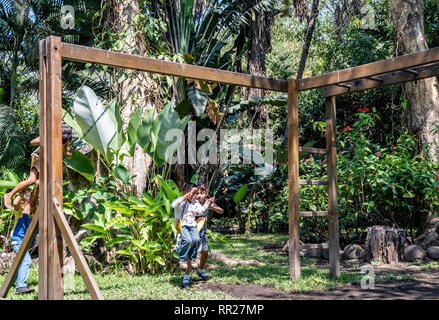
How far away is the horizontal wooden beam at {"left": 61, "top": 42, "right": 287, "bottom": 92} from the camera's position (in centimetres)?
452

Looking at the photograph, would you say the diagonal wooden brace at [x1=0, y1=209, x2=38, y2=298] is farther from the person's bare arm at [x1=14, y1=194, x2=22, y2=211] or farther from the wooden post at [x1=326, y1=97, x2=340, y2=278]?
the wooden post at [x1=326, y1=97, x2=340, y2=278]

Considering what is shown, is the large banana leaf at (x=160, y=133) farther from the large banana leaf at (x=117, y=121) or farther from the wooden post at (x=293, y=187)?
the wooden post at (x=293, y=187)

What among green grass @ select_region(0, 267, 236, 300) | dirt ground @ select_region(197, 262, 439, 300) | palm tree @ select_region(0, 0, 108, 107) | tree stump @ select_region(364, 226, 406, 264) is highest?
palm tree @ select_region(0, 0, 108, 107)

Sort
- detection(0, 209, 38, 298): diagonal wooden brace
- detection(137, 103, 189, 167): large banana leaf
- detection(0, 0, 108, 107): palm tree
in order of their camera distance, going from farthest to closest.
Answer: detection(0, 0, 108, 107): palm tree < detection(137, 103, 189, 167): large banana leaf < detection(0, 209, 38, 298): diagonal wooden brace

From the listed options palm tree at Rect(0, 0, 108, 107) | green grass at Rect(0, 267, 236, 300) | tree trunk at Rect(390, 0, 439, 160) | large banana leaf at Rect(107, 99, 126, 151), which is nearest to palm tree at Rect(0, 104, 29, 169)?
palm tree at Rect(0, 0, 108, 107)

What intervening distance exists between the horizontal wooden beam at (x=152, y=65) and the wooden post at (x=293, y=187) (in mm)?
291

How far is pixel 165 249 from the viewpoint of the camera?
6586 millimetres

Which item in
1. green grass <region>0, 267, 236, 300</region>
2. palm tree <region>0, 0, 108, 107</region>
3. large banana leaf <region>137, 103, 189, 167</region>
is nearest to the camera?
green grass <region>0, 267, 236, 300</region>

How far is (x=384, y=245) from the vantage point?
7.61 metres

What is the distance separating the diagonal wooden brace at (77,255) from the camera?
3.77 m

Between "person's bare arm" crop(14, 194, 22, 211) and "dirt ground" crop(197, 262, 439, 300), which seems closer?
"dirt ground" crop(197, 262, 439, 300)

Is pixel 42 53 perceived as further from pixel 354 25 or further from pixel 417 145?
pixel 354 25

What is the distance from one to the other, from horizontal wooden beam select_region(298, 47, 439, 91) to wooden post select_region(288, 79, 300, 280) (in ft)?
0.68
